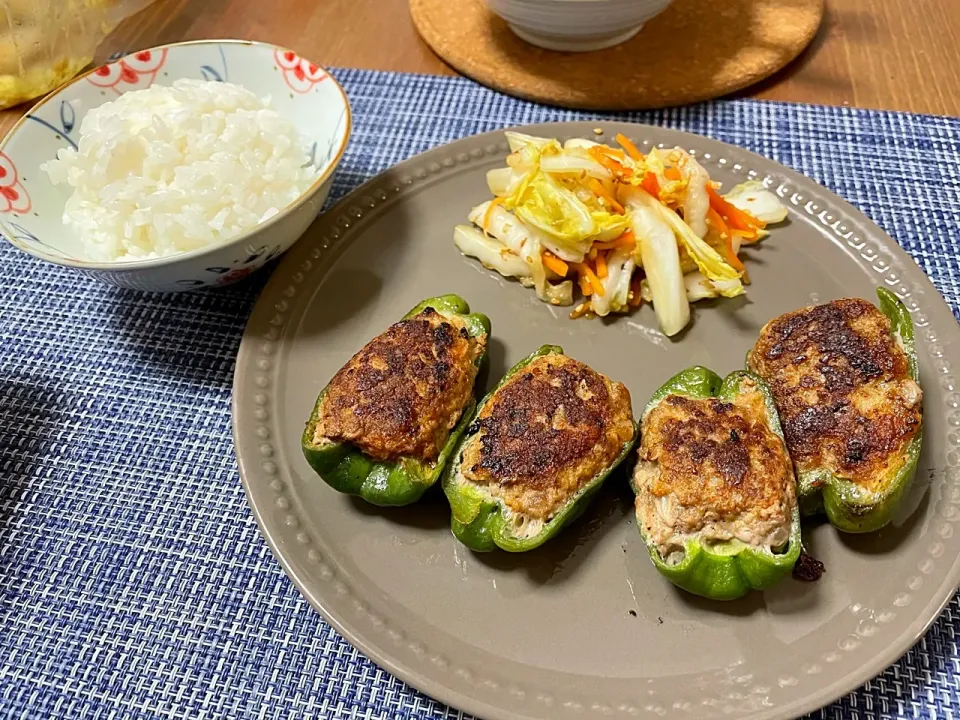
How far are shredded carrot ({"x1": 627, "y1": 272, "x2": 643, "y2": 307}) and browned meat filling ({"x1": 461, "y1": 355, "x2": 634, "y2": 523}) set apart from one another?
40 cm

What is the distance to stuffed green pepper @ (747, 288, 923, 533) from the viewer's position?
57.3 inches

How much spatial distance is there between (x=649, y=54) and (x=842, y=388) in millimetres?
1680

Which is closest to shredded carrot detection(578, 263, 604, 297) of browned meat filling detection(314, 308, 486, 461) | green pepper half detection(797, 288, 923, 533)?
browned meat filling detection(314, 308, 486, 461)

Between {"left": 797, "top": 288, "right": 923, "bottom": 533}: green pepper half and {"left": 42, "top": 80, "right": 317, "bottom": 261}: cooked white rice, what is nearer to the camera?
{"left": 797, "top": 288, "right": 923, "bottom": 533}: green pepper half

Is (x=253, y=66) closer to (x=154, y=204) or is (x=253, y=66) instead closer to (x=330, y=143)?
(x=330, y=143)

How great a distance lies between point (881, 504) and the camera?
1.42 m

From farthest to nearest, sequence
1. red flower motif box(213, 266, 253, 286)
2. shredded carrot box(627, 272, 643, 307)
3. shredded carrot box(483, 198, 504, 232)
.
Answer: shredded carrot box(483, 198, 504, 232) < shredded carrot box(627, 272, 643, 307) < red flower motif box(213, 266, 253, 286)

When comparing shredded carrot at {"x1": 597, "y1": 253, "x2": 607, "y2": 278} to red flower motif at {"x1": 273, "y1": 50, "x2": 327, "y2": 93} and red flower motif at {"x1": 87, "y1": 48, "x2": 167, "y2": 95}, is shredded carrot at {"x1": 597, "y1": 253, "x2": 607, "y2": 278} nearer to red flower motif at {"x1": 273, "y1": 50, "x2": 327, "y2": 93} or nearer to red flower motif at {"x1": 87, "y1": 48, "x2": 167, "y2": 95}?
red flower motif at {"x1": 273, "y1": 50, "x2": 327, "y2": 93}

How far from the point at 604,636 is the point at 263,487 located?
2.59ft

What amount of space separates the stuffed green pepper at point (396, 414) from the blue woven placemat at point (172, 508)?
31 centimetres

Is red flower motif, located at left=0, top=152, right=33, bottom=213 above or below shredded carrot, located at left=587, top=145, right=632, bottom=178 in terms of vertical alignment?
below

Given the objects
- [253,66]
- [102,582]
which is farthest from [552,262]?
[102,582]

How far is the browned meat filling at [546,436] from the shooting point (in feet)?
4.83

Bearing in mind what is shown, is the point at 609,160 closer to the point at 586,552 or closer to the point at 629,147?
the point at 629,147
